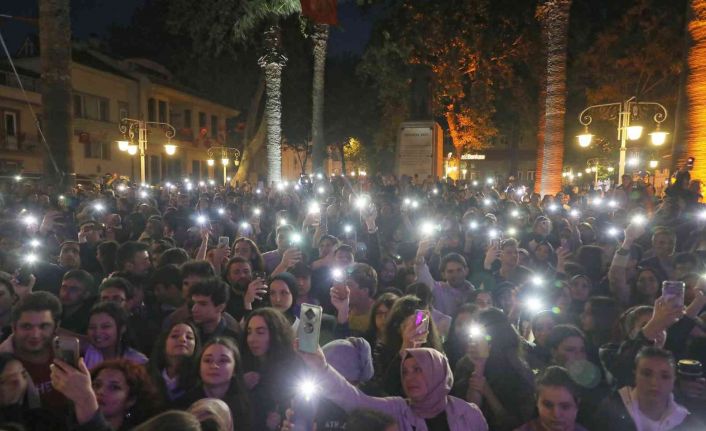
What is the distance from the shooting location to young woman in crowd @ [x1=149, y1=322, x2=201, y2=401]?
3609 millimetres

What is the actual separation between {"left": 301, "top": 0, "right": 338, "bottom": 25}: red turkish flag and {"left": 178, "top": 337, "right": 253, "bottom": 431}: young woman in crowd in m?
14.7

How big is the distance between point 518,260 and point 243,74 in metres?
37.6

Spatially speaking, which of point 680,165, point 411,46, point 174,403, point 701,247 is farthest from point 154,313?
point 411,46

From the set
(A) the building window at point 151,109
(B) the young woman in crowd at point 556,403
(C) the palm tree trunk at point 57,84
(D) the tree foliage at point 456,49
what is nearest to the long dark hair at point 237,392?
(B) the young woman in crowd at point 556,403

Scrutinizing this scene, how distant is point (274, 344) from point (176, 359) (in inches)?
24.8

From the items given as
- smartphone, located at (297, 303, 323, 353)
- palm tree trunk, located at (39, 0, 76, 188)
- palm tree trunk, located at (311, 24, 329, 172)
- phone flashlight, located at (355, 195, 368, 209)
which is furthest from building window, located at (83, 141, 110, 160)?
smartphone, located at (297, 303, 323, 353)

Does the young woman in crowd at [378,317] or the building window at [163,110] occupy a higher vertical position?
the building window at [163,110]

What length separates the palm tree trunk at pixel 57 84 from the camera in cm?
1155

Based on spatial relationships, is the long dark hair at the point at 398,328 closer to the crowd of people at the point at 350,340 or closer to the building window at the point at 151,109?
the crowd of people at the point at 350,340

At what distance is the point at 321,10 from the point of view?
17.1 meters

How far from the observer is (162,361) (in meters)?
3.84

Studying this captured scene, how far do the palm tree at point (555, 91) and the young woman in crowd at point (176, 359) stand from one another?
14400 millimetres

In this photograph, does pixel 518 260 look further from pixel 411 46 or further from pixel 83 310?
pixel 411 46

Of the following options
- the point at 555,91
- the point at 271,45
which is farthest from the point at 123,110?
the point at 555,91
